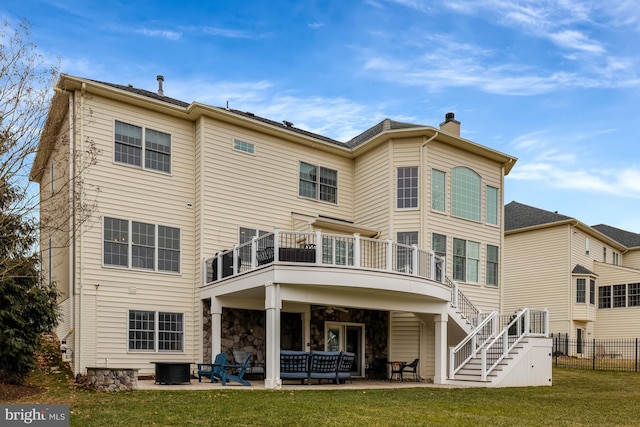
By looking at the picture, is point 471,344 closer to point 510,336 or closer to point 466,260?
point 510,336

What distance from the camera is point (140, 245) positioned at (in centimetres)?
1683

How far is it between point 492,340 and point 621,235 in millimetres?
26161

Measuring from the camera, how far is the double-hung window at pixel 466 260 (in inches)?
810

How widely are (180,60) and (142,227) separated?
16.6 feet

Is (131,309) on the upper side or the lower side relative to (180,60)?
lower

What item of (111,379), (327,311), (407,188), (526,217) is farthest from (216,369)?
(526,217)

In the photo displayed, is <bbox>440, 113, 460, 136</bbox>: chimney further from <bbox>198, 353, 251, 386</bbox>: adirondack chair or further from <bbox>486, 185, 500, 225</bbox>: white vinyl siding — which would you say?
<bbox>198, 353, 251, 386</bbox>: adirondack chair

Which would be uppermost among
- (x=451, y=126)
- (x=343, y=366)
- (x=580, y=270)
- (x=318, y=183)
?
(x=451, y=126)

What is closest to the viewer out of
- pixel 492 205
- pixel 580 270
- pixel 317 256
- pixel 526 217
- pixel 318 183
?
pixel 317 256

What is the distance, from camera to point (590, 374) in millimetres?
20766

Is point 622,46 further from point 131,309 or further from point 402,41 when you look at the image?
point 131,309

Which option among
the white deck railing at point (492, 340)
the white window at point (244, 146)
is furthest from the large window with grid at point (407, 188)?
the white window at point (244, 146)

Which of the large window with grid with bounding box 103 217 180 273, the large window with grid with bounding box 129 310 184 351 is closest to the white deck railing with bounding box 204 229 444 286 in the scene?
the large window with grid with bounding box 103 217 180 273

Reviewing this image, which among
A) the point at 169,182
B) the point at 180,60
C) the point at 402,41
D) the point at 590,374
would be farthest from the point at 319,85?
the point at 590,374
